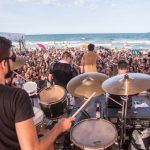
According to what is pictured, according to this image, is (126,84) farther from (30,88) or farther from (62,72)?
(62,72)

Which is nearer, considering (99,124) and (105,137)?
(105,137)

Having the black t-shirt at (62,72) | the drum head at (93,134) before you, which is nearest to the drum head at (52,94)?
the drum head at (93,134)

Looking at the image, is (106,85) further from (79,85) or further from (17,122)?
(17,122)

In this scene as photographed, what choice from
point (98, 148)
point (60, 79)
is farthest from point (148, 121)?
point (60, 79)

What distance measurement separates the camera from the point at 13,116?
1939 mm

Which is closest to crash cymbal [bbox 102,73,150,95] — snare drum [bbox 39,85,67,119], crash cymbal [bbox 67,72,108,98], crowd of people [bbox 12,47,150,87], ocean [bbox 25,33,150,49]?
crash cymbal [bbox 67,72,108,98]

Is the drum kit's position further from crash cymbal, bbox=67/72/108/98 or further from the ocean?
the ocean

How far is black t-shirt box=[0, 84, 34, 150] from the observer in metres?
1.91

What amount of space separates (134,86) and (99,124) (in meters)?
0.74

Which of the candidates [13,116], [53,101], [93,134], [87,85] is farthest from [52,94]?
[13,116]

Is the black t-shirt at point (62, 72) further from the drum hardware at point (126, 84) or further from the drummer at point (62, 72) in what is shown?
the drum hardware at point (126, 84)

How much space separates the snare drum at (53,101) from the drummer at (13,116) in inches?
93.9

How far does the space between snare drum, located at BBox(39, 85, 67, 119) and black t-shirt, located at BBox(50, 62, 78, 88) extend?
2.07 metres

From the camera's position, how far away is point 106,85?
12.8 ft
